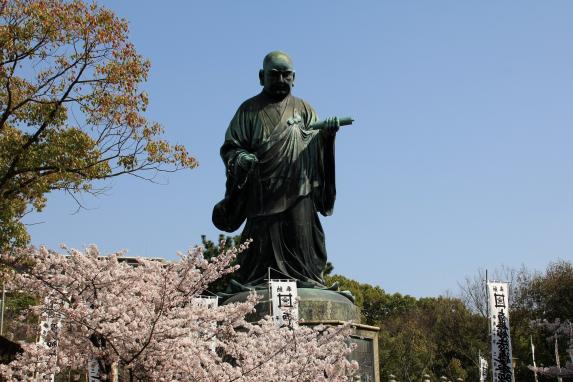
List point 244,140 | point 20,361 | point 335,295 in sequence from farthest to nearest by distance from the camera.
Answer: point 244,140 < point 335,295 < point 20,361

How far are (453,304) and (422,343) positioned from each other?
4.39m

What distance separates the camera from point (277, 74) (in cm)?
1120

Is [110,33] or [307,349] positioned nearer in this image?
[307,349]

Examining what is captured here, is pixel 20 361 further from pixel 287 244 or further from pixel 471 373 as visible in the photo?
pixel 471 373

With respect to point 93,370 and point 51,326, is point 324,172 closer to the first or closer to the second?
point 93,370

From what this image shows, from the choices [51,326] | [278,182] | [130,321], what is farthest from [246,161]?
[130,321]

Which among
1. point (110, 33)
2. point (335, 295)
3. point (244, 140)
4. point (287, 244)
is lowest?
point (335, 295)

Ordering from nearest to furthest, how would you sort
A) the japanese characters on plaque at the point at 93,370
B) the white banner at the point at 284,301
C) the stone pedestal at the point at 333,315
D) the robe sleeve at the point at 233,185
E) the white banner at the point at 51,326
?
the white banner at the point at 51,326 → the japanese characters on plaque at the point at 93,370 → the white banner at the point at 284,301 → the stone pedestal at the point at 333,315 → the robe sleeve at the point at 233,185

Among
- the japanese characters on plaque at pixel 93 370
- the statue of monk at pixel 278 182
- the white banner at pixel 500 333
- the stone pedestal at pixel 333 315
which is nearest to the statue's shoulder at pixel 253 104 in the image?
the statue of monk at pixel 278 182

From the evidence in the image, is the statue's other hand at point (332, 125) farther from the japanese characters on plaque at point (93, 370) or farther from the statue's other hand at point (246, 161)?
the japanese characters on plaque at point (93, 370)

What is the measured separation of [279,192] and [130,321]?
14.1ft

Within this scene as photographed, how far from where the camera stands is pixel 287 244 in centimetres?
1068

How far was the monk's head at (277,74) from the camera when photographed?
11.2 metres

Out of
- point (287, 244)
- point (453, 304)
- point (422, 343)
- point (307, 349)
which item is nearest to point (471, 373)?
point (422, 343)
